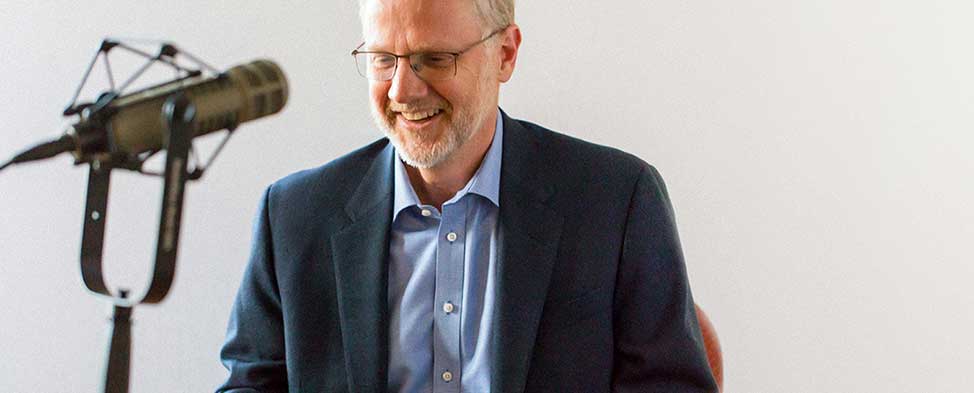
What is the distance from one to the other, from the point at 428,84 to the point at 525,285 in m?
0.34

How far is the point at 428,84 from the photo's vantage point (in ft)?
5.57

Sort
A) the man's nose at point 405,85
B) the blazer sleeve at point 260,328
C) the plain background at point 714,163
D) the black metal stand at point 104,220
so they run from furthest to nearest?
the plain background at point 714,163 < the blazer sleeve at point 260,328 < the man's nose at point 405,85 < the black metal stand at point 104,220

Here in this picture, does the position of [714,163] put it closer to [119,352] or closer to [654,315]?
[654,315]

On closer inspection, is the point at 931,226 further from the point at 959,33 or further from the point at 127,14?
the point at 127,14

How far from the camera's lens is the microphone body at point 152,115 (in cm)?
101

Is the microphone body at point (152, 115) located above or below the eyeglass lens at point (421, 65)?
below

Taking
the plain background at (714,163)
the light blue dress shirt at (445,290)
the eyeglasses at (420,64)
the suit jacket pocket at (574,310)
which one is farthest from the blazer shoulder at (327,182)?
the plain background at (714,163)

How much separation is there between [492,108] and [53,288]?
42.8 inches

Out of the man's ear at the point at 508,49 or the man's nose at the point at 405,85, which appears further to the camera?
the man's ear at the point at 508,49

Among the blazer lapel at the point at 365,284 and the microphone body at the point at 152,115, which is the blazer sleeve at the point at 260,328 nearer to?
the blazer lapel at the point at 365,284

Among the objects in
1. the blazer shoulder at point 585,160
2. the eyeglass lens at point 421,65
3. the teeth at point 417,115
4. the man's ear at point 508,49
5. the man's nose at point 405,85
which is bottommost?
the blazer shoulder at point 585,160

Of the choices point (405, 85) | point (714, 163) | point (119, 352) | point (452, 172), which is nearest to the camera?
point (119, 352)

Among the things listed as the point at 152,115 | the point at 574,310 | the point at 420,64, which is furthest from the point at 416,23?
the point at 152,115

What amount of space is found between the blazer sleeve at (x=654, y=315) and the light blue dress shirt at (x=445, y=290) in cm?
21
